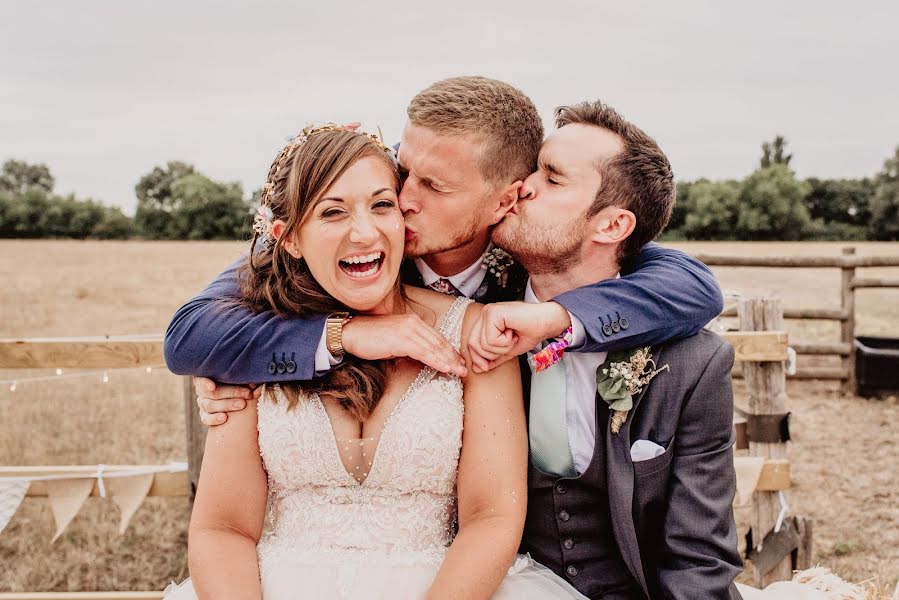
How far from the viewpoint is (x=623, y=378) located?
2.40 meters

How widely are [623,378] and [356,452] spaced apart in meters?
0.93

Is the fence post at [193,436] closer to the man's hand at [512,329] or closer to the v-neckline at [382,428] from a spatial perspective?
the v-neckline at [382,428]

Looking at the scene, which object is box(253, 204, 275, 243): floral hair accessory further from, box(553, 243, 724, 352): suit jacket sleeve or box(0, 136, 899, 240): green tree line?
box(0, 136, 899, 240): green tree line

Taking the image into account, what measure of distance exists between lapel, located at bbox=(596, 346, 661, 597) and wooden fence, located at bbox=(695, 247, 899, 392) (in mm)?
8044

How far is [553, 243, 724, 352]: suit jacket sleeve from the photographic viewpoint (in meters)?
2.35

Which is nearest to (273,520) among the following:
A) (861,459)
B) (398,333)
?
(398,333)

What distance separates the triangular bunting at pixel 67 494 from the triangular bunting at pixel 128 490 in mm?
97

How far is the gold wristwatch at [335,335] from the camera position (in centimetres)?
240

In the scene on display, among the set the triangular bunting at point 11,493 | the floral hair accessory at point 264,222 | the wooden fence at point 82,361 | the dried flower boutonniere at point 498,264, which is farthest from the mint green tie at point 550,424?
the triangular bunting at point 11,493

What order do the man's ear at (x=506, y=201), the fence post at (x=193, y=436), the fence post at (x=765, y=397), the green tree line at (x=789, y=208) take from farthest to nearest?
1. the green tree line at (x=789, y=208)
2. the fence post at (x=765, y=397)
3. the fence post at (x=193, y=436)
4. the man's ear at (x=506, y=201)

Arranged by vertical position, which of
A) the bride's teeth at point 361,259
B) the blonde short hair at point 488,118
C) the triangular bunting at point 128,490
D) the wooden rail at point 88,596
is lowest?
the wooden rail at point 88,596

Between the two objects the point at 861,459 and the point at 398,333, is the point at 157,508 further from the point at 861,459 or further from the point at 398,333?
the point at 861,459

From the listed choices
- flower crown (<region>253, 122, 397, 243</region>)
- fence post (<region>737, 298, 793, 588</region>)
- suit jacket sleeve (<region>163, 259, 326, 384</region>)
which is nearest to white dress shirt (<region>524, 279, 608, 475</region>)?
suit jacket sleeve (<region>163, 259, 326, 384</region>)

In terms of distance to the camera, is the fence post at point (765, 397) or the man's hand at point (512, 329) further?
the fence post at point (765, 397)
